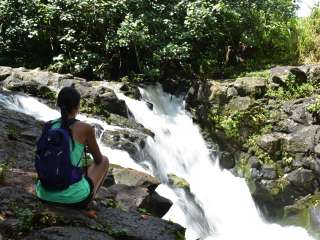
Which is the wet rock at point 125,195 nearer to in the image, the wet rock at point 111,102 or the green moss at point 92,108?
the green moss at point 92,108

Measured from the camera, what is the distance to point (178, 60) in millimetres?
15406

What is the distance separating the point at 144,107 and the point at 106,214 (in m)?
8.20

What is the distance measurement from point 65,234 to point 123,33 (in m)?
10.5

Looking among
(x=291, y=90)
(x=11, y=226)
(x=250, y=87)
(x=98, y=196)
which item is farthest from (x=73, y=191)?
(x=291, y=90)

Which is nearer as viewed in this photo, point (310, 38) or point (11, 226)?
point (11, 226)

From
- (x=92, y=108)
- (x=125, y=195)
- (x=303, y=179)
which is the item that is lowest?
(x=303, y=179)

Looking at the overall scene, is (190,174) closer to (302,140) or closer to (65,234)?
(302,140)

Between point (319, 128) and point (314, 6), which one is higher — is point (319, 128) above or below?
below

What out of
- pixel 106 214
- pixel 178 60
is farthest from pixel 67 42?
pixel 106 214

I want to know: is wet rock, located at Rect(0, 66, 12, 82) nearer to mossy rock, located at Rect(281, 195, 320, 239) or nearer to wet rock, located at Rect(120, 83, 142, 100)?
wet rock, located at Rect(120, 83, 142, 100)

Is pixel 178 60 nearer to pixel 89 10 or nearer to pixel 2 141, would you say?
pixel 89 10

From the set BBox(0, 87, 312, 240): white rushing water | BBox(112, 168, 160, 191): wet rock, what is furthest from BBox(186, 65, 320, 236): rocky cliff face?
BBox(112, 168, 160, 191): wet rock

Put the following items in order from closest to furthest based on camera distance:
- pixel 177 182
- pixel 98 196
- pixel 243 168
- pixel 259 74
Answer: pixel 98 196 → pixel 177 182 → pixel 243 168 → pixel 259 74

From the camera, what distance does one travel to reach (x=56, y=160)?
164 inches
